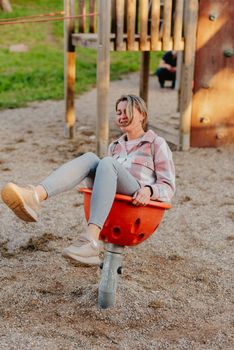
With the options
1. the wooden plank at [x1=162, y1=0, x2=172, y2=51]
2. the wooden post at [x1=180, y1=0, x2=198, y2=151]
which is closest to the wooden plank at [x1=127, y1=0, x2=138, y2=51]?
the wooden plank at [x1=162, y1=0, x2=172, y2=51]

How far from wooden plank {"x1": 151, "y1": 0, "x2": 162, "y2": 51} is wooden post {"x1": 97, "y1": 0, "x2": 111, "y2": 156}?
1.77 ft

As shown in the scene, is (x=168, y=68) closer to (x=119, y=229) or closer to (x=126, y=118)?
(x=126, y=118)

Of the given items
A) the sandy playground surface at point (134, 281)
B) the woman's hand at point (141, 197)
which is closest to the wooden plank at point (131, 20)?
the sandy playground surface at point (134, 281)

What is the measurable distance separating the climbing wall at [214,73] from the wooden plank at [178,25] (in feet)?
0.81

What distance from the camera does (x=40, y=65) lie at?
12578 mm

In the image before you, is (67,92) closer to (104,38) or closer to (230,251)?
(104,38)

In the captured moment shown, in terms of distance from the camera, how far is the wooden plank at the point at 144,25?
20.9 feet

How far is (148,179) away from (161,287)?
0.72 m

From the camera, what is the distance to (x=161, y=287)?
3678 mm

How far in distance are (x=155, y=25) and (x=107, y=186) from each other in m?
3.80

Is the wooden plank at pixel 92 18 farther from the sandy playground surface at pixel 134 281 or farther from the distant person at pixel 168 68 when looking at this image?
the distant person at pixel 168 68

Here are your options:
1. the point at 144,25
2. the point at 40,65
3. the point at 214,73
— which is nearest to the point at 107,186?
the point at 144,25

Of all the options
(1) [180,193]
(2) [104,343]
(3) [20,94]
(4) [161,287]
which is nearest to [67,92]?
(1) [180,193]

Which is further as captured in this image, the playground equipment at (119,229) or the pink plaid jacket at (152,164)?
the pink plaid jacket at (152,164)
